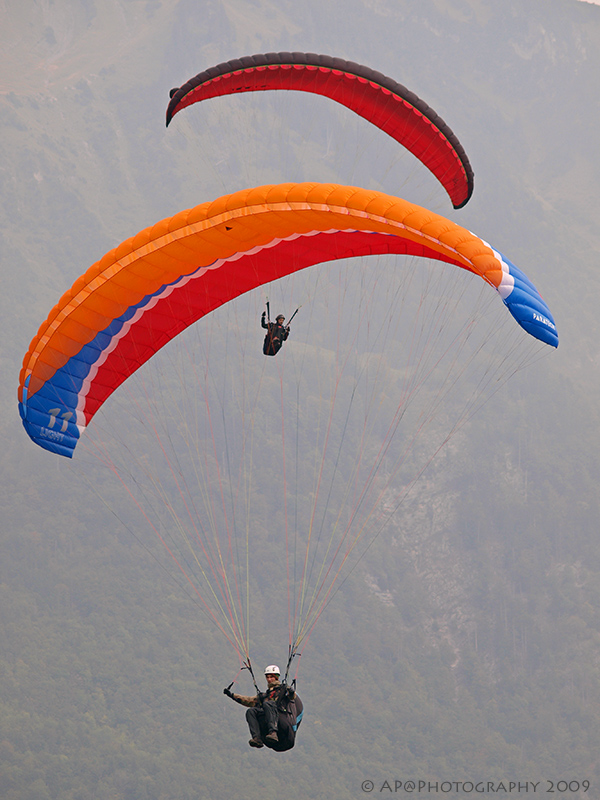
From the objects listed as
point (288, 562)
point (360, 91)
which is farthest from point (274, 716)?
point (288, 562)

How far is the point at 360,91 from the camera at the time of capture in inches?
564

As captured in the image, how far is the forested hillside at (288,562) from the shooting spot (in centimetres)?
8281

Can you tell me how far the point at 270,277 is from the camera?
49.3 ft

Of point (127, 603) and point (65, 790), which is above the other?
point (127, 603)

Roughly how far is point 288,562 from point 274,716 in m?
87.8

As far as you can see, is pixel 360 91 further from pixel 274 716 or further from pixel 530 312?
pixel 274 716

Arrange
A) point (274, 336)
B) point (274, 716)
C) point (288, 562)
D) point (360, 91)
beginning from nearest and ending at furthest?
1. point (274, 716)
2. point (360, 91)
3. point (274, 336)
4. point (288, 562)

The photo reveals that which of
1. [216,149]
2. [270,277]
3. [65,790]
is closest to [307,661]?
[65,790]

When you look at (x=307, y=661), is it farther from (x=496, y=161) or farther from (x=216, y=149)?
(x=496, y=161)

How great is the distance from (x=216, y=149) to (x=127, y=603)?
97.4 metres

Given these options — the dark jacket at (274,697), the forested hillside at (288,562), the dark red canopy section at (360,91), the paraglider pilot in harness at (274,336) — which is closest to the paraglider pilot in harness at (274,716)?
the dark jacket at (274,697)

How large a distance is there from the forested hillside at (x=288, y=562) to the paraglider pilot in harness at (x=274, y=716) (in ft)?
148

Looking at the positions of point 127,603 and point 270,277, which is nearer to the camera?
point 270,277

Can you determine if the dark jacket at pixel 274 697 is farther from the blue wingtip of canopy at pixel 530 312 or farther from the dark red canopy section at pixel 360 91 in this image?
the dark red canopy section at pixel 360 91
